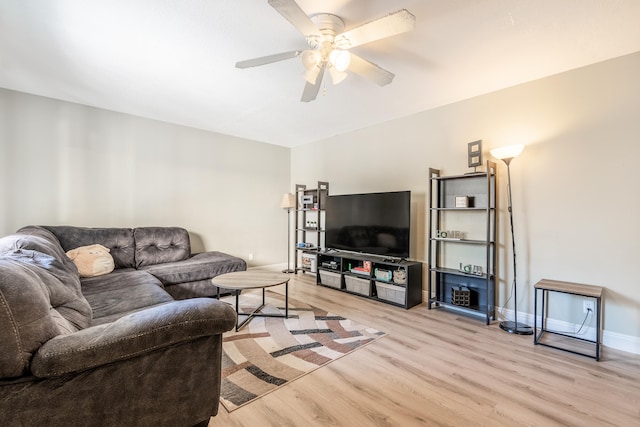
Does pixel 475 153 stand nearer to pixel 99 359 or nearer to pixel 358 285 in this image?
pixel 358 285

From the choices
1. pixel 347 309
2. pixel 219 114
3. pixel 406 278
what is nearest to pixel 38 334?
pixel 347 309

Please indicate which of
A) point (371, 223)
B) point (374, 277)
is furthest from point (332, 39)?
point (374, 277)

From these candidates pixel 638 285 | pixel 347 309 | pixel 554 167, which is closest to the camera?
pixel 638 285

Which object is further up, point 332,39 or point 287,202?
point 332,39

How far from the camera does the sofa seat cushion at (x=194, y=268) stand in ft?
10.4

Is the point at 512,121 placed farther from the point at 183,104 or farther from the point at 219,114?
the point at 183,104

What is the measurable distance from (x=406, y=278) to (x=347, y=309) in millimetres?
785

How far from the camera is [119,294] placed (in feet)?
7.47

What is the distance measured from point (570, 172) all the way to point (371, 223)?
6.89 ft

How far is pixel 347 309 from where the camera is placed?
129 inches

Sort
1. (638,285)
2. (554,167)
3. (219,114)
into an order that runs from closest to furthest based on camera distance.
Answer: (638,285), (554,167), (219,114)

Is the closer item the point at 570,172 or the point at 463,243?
the point at 570,172

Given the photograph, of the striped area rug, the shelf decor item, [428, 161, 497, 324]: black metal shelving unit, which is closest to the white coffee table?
the striped area rug

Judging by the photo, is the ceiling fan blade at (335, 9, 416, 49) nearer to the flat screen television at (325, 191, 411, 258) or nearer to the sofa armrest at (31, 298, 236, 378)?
the sofa armrest at (31, 298, 236, 378)
